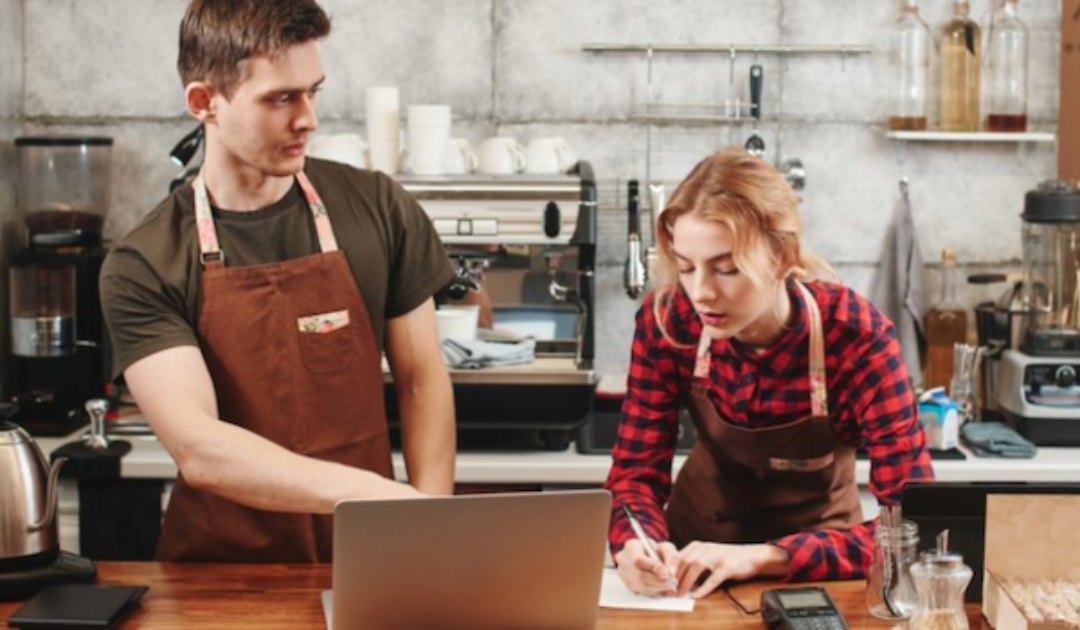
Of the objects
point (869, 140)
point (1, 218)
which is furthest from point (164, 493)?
point (869, 140)

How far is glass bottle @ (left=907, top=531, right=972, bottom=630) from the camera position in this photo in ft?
6.70

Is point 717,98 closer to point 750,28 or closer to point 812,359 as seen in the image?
point 750,28

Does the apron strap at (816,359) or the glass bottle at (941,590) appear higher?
the apron strap at (816,359)

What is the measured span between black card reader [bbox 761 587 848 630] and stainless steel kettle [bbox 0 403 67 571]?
1.04m

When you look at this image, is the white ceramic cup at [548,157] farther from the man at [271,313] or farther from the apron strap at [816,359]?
the apron strap at [816,359]

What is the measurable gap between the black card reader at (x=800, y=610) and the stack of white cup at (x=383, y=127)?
6.07 feet

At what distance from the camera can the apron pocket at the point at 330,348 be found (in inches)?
104

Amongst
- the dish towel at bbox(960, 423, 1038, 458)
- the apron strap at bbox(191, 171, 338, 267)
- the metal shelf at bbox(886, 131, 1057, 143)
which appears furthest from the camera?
the metal shelf at bbox(886, 131, 1057, 143)

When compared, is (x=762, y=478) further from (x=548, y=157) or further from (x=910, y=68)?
(x=910, y=68)

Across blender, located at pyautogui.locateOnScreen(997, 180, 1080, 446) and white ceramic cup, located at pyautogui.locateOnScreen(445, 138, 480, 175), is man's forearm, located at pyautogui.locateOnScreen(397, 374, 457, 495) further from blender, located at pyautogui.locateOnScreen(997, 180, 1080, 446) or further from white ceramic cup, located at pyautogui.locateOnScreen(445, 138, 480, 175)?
blender, located at pyautogui.locateOnScreen(997, 180, 1080, 446)

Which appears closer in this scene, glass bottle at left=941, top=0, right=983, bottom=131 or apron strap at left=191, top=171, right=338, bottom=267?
apron strap at left=191, top=171, right=338, bottom=267

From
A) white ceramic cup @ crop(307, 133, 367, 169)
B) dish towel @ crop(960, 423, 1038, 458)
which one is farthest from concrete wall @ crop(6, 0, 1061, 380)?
dish towel @ crop(960, 423, 1038, 458)

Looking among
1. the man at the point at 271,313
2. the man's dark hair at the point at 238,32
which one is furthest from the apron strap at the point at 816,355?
the man's dark hair at the point at 238,32

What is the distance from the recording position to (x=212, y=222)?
257 centimetres
